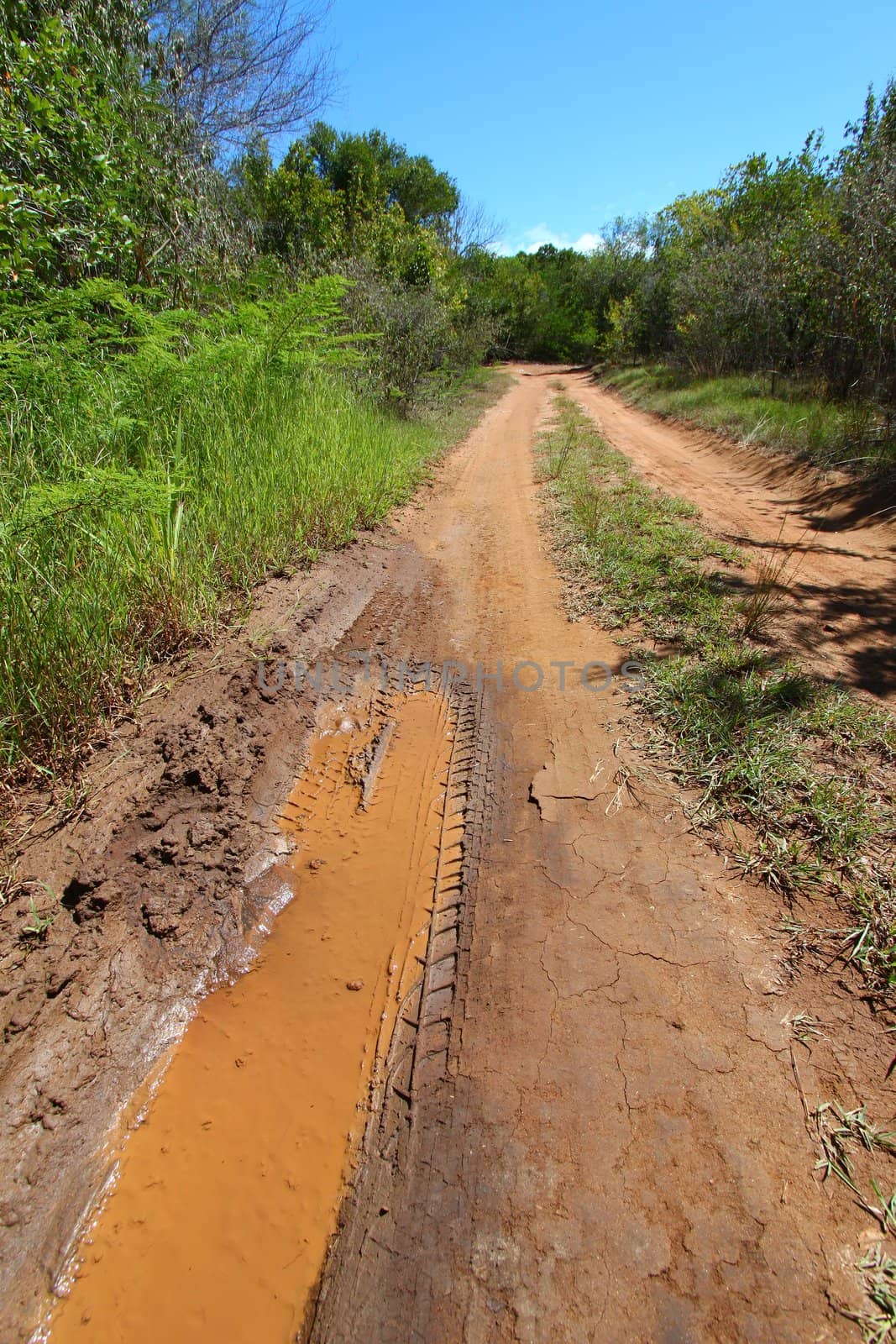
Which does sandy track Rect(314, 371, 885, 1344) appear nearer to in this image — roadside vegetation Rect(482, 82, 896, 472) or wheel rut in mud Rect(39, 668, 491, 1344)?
wheel rut in mud Rect(39, 668, 491, 1344)

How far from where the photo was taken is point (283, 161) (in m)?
16.8

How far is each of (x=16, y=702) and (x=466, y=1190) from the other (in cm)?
233

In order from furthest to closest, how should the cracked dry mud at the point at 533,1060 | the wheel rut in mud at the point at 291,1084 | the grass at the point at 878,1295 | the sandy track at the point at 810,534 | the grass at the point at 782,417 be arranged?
the grass at the point at 782,417
the sandy track at the point at 810,534
the wheel rut in mud at the point at 291,1084
the cracked dry mud at the point at 533,1060
the grass at the point at 878,1295

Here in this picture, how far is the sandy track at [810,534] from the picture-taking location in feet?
11.9

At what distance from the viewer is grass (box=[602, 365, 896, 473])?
734cm

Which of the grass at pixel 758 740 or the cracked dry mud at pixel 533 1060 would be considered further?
the grass at pixel 758 740

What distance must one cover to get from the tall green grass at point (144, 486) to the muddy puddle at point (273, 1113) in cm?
123

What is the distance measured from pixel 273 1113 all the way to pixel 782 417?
10989 mm

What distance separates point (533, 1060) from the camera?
170 centimetres

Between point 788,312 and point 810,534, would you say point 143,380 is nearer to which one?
point 810,534

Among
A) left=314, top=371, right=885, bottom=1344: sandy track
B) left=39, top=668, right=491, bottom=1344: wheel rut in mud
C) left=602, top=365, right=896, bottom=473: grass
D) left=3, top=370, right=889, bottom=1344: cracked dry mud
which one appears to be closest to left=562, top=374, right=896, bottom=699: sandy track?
left=602, top=365, right=896, bottom=473: grass

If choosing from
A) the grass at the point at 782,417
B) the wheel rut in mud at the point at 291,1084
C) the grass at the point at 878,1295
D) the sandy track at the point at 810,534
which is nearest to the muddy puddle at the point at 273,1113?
the wheel rut in mud at the point at 291,1084

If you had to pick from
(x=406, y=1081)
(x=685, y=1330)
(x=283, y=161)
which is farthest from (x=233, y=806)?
(x=283, y=161)

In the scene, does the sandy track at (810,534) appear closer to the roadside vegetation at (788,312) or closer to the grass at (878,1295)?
the roadside vegetation at (788,312)
